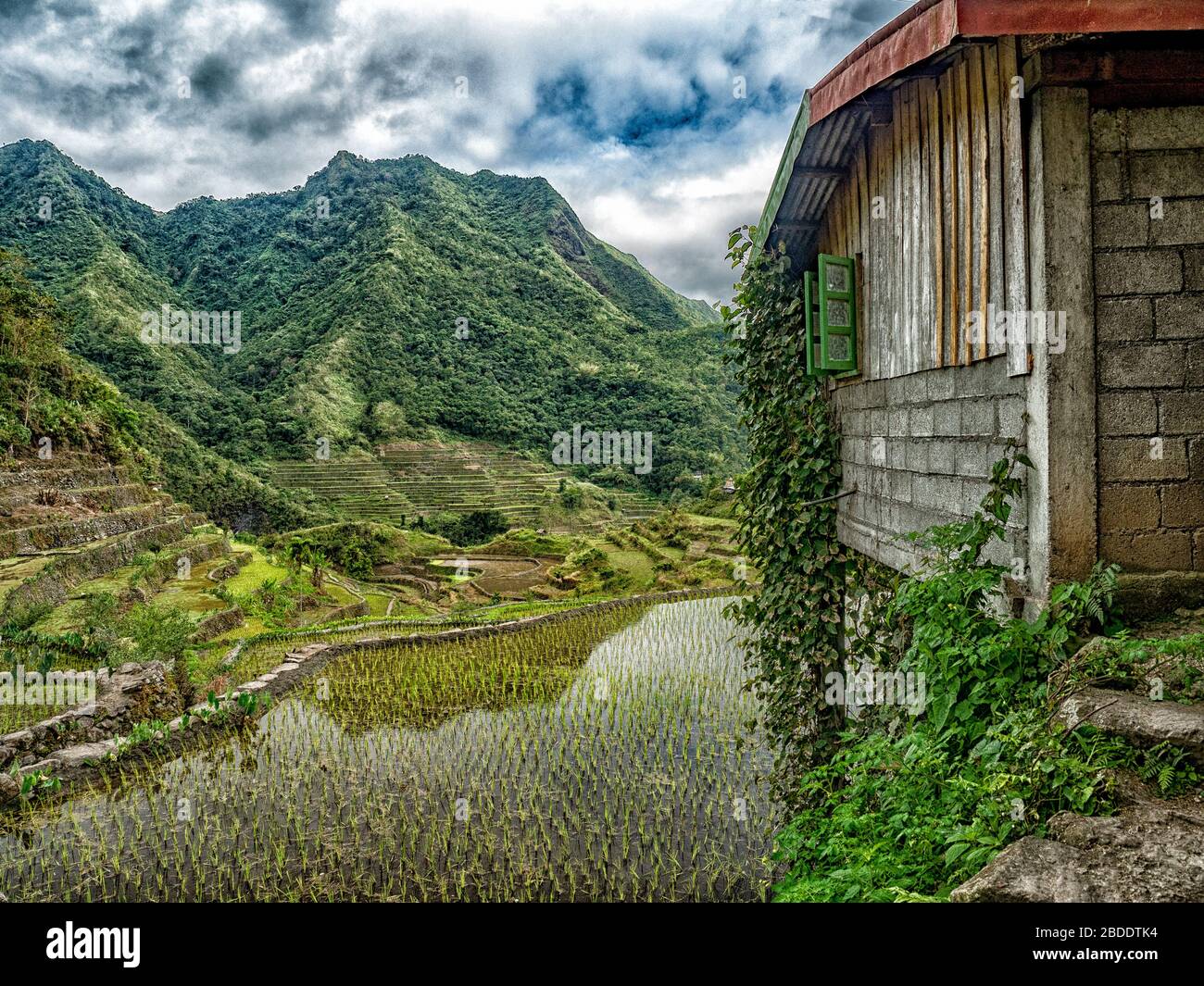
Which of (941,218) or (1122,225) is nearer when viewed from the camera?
(1122,225)

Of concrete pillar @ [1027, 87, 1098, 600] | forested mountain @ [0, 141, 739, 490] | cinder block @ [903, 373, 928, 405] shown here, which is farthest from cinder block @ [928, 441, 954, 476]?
forested mountain @ [0, 141, 739, 490]

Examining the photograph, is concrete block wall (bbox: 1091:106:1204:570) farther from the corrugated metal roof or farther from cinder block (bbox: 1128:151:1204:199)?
the corrugated metal roof

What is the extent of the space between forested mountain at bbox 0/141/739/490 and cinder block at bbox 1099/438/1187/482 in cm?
3461

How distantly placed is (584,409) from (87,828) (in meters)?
51.1

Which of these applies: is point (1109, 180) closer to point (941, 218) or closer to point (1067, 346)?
point (1067, 346)

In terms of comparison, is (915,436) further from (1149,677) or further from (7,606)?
(7,606)

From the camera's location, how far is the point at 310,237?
77.7m

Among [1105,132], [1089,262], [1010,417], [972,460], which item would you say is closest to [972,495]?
[972,460]

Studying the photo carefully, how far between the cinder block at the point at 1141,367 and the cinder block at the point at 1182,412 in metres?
0.06

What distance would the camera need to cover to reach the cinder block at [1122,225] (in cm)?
304

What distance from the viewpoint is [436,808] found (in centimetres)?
607

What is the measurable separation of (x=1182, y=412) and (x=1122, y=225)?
32.4 inches

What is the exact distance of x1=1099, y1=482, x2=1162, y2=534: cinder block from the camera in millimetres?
3012
